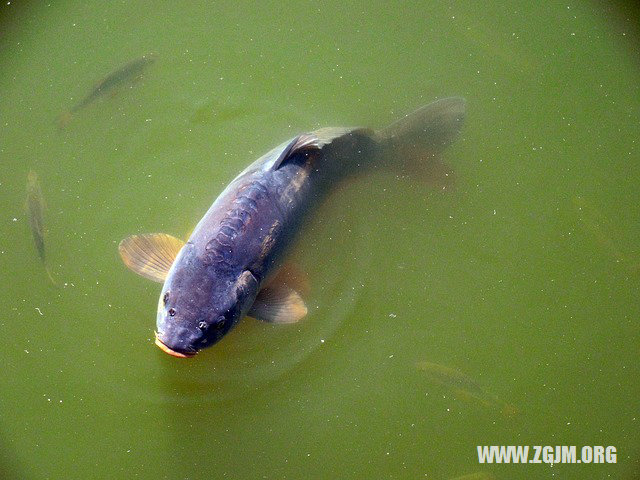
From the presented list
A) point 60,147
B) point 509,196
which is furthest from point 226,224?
point 509,196

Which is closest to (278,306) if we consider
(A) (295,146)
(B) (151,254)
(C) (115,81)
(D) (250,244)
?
(D) (250,244)

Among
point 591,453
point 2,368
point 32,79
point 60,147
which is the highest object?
point 32,79

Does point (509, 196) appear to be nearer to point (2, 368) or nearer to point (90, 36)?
point (90, 36)

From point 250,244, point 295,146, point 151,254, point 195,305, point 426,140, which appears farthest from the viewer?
point 426,140

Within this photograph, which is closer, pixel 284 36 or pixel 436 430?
pixel 436 430

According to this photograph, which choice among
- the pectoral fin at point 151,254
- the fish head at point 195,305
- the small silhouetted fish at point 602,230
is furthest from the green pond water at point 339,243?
the fish head at point 195,305

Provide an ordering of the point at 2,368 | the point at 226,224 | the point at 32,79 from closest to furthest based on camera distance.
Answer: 1. the point at 226,224
2. the point at 2,368
3. the point at 32,79

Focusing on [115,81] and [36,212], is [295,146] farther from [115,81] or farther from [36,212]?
[36,212]
